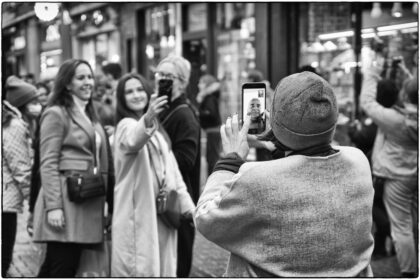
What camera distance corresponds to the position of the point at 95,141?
15.5 ft

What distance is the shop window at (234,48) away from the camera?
12324 mm

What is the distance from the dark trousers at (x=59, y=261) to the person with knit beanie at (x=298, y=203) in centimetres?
244

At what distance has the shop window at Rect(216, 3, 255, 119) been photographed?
1232 centimetres

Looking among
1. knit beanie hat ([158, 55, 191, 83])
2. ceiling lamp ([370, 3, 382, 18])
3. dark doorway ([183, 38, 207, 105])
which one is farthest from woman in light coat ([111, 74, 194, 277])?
dark doorway ([183, 38, 207, 105])

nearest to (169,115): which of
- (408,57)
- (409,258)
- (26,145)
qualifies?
(26,145)

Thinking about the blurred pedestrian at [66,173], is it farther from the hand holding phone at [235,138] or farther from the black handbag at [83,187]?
the hand holding phone at [235,138]

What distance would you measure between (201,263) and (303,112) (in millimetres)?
4737

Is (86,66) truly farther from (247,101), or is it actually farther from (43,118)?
(247,101)

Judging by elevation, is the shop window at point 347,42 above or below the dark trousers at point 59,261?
above

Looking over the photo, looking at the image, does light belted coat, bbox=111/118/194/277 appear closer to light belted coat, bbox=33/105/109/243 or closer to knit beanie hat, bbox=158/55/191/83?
light belted coat, bbox=33/105/109/243

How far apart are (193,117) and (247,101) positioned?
2466mm

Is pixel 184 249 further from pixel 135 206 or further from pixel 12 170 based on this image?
pixel 12 170

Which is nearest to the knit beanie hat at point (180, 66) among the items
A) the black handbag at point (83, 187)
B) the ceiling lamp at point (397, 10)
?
the black handbag at point (83, 187)

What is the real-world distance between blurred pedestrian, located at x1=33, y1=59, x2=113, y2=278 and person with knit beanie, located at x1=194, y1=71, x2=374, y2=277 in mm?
2362
